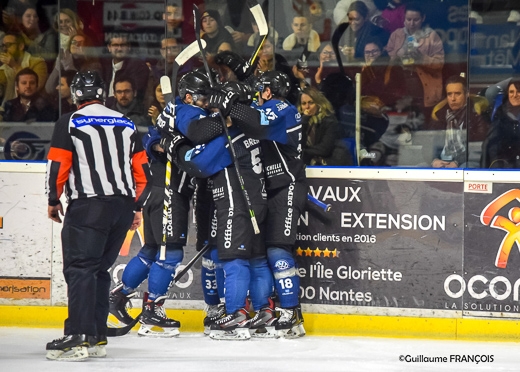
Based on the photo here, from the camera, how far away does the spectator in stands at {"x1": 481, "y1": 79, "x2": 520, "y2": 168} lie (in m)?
6.25

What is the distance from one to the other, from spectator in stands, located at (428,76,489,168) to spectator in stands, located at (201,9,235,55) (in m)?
1.30

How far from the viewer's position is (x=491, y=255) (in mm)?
6164

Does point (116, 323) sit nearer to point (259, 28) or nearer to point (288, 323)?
point (288, 323)

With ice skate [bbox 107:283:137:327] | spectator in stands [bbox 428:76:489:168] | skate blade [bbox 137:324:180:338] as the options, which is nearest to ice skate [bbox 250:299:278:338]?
skate blade [bbox 137:324:180:338]

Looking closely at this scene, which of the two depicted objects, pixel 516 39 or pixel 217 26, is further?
pixel 217 26

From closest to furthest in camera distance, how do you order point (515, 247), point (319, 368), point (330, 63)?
point (319, 368), point (515, 247), point (330, 63)

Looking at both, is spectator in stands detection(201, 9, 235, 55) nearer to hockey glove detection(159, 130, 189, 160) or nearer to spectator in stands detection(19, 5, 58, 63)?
hockey glove detection(159, 130, 189, 160)

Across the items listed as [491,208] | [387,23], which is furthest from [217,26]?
[491,208]

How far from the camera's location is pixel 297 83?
660cm

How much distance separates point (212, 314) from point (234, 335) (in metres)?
0.26

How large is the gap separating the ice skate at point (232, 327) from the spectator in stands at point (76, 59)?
1.76 metres

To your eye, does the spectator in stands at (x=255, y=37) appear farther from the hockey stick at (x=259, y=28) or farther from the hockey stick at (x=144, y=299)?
the hockey stick at (x=144, y=299)

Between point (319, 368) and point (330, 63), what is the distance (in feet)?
6.45

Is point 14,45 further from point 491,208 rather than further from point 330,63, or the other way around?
point 491,208
